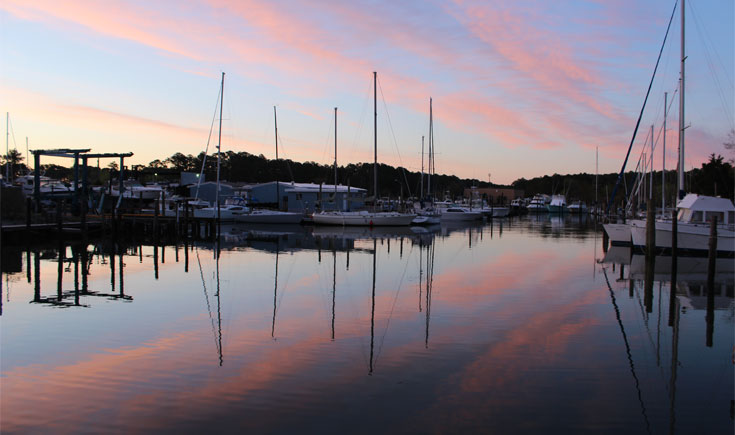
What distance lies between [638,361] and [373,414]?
253 inches

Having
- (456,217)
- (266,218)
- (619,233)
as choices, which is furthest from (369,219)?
(619,233)

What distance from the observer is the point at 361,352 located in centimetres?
1286

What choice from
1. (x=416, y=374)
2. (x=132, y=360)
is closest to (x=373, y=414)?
(x=416, y=374)

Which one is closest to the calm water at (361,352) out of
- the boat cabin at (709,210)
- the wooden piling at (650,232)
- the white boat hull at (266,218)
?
the wooden piling at (650,232)

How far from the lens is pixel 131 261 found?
30422 millimetres

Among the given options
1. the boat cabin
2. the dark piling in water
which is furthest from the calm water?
the boat cabin

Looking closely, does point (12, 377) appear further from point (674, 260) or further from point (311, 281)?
point (674, 260)

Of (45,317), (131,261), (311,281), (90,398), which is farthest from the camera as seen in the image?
(131,261)

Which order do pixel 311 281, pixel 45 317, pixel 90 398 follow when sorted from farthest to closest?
1. pixel 311 281
2. pixel 45 317
3. pixel 90 398

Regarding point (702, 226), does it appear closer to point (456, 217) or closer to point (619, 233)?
point (619, 233)

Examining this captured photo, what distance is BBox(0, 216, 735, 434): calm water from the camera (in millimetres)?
9172

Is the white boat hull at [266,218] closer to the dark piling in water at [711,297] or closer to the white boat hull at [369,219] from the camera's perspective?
the white boat hull at [369,219]

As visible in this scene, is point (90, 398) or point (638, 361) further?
point (638, 361)

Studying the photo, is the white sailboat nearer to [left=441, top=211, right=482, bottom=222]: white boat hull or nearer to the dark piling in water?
the dark piling in water
